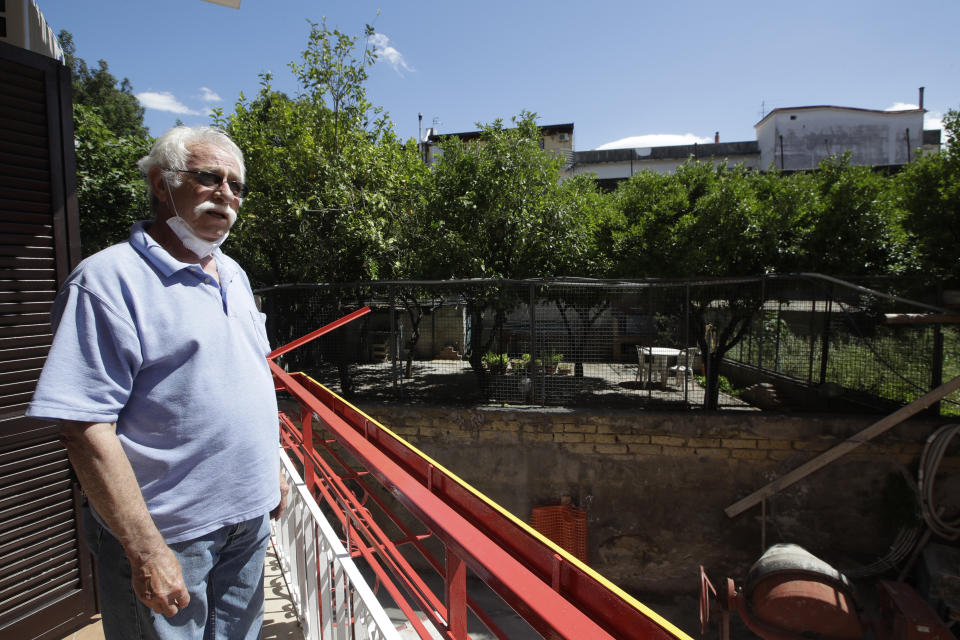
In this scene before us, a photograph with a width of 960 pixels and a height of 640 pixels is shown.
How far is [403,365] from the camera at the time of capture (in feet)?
24.7

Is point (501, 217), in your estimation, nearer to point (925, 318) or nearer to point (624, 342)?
point (624, 342)

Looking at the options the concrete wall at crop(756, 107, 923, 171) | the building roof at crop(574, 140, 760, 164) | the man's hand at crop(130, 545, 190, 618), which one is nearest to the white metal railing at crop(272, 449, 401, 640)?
the man's hand at crop(130, 545, 190, 618)

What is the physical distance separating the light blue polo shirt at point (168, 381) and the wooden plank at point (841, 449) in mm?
6646

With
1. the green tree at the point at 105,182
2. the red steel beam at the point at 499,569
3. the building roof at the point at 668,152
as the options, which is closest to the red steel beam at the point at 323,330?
the red steel beam at the point at 499,569

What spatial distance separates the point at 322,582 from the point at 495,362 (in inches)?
219

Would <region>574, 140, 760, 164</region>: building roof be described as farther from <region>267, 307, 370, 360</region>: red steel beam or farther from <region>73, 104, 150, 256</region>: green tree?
<region>267, 307, 370, 360</region>: red steel beam

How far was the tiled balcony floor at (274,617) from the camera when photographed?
217cm

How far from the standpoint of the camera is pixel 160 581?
112 cm

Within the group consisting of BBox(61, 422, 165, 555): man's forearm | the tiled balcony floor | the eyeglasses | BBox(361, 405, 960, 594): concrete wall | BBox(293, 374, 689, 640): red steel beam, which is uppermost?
the eyeglasses

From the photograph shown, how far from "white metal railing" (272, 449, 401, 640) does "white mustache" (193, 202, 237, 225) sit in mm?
1052

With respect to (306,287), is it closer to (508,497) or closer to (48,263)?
Result: (508,497)

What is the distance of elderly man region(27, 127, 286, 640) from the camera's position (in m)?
1.06

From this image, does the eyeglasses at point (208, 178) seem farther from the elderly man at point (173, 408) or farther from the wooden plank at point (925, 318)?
the wooden plank at point (925, 318)

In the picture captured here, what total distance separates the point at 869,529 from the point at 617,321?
4.01 metres
